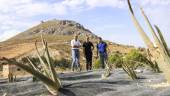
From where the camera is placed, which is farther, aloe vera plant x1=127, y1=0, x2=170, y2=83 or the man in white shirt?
the man in white shirt

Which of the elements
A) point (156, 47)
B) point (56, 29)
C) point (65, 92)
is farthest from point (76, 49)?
point (56, 29)

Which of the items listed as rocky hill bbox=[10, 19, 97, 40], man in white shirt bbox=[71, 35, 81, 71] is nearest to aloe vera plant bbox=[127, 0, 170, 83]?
man in white shirt bbox=[71, 35, 81, 71]

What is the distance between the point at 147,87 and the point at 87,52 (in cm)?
1087

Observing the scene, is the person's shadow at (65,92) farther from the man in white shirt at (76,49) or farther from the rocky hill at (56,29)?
the rocky hill at (56,29)

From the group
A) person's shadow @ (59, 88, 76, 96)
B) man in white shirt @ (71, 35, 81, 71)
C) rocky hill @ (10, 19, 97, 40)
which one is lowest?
person's shadow @ (59, 88, 76, 96)

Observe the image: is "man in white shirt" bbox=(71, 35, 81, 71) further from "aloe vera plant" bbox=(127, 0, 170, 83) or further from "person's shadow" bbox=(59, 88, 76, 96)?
"aloe vera plant" bbox=(127, 0, 170, 83)

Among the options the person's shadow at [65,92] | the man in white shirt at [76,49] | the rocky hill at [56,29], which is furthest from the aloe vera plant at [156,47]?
the rocky hill at [56,29]

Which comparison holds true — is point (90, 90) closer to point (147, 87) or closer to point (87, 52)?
point (147, 87)

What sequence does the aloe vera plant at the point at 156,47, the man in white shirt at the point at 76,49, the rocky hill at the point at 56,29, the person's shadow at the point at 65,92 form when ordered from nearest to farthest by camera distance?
1. the aloe vera plant at the point at 156,47
2. the person's shadow at the point at 65,92
3. the man in white shirt at the point at 76,49
4. the rocky hill at the point at 56,29

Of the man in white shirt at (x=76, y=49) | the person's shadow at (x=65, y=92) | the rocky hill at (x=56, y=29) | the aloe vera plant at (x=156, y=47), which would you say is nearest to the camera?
the aloe vera plant at (x=156, y=47)

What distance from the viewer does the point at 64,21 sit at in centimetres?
8762

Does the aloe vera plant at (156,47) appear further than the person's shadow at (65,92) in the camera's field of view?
No

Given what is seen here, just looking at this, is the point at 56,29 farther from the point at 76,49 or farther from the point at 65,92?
the point at 65,92

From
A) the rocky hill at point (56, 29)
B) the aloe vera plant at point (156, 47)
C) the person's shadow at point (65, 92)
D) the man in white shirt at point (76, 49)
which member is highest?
the rocky hill at point (56, 29)
